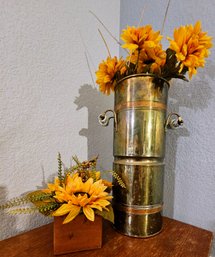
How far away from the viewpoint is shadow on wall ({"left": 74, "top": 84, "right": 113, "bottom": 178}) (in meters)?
0.72

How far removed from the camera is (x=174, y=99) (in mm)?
702

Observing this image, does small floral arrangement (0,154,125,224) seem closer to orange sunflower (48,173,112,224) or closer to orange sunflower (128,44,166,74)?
orange sunflower (48,173,112,224)

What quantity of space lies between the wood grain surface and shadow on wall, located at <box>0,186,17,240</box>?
0.11ft

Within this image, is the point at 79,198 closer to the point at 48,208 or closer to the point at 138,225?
the point at 48,208

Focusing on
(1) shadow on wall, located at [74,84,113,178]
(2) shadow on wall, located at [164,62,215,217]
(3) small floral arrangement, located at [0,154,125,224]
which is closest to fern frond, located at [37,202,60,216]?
(3) small floral arrangement, located at [0,154,125,224]

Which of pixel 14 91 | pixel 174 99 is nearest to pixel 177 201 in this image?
pixel 174 99

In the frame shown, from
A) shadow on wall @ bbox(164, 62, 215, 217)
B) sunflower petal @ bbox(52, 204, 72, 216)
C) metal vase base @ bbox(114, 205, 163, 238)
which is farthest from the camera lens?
shadow on wall @ bbox(164, 62, 215, 217)

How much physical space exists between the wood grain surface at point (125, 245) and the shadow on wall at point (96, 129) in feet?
1.02

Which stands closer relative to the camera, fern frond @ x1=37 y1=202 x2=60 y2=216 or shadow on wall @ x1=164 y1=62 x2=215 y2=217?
fern frond @ x1=37 y1=202 x2=60 y2=216

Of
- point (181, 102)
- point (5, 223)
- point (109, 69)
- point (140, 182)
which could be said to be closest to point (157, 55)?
point (109, 69)

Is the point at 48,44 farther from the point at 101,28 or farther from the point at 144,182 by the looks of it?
the point at 144,182

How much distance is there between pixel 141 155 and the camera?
50 centimetres

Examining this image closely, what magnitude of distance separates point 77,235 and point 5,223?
227 millimetres

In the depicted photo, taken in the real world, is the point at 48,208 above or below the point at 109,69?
below
